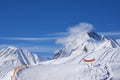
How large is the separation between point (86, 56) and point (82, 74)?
1.44 meters

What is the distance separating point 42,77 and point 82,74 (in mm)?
919

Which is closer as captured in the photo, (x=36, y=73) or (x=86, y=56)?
(x=36, y=73)

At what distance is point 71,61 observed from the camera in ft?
35.0

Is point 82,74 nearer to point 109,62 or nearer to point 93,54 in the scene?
point 109,62

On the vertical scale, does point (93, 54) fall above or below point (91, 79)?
above

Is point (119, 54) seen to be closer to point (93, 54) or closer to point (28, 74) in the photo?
point (93, 54)

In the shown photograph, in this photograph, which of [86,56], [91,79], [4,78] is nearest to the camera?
[91,79]

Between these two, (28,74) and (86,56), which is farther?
(86,56)

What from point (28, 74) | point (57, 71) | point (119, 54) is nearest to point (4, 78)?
point (28, 74)

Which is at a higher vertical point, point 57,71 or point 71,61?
point 71,61

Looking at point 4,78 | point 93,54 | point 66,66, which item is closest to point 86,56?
point 93,54

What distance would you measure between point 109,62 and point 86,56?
1.29 m

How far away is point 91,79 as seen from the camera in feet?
29.3

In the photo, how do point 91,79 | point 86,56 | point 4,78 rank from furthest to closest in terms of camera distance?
point 86,56 → point 4,78 → point 91,79
